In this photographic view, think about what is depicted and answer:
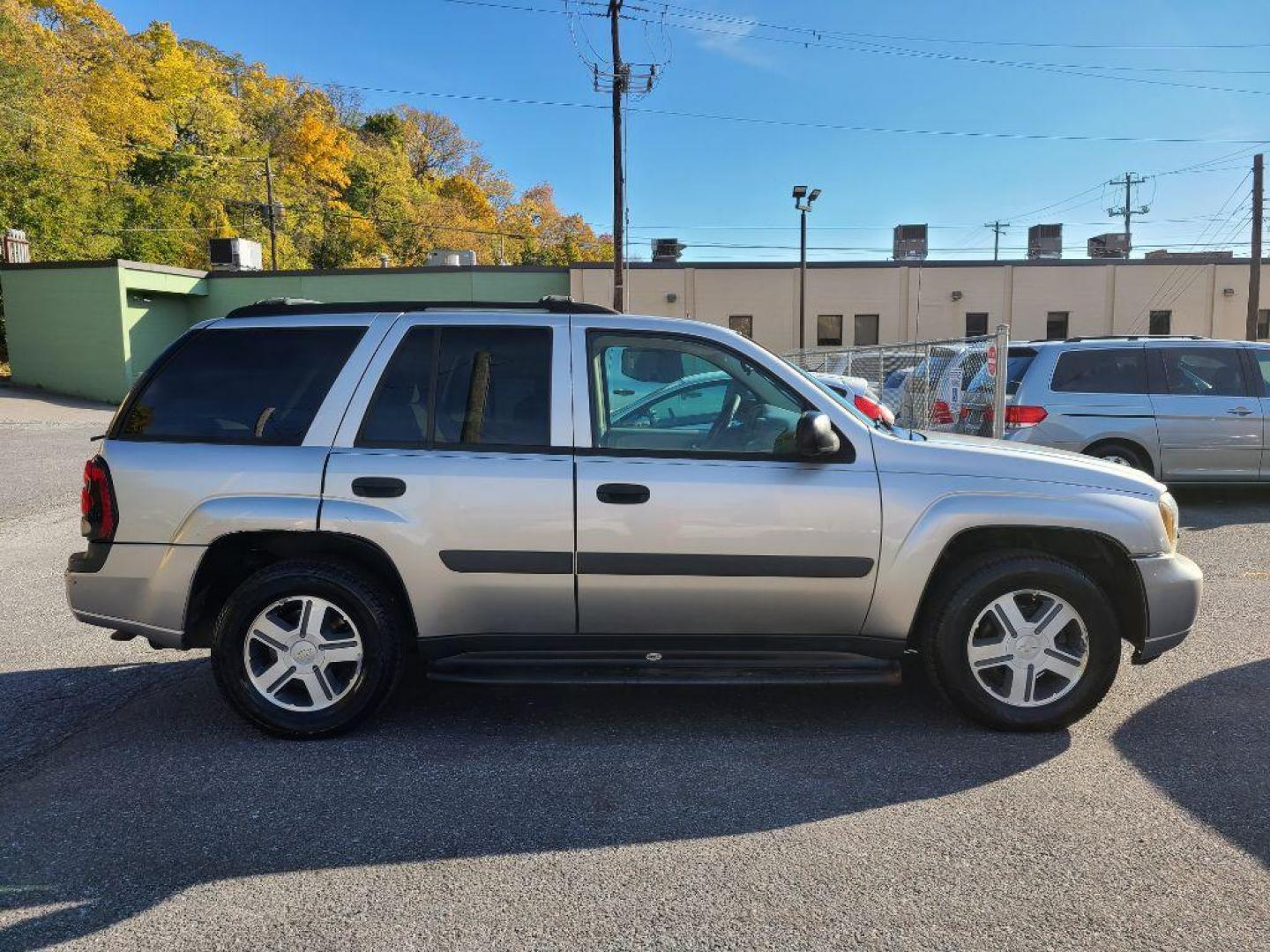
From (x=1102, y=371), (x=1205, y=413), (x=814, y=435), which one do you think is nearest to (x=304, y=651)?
(x=814, y=435)

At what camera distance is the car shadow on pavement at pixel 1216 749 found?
10.4 ft

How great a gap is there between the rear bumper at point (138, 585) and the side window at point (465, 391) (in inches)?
37.4

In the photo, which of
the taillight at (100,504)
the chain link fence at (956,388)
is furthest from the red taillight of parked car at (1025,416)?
the taillight at (100,504)

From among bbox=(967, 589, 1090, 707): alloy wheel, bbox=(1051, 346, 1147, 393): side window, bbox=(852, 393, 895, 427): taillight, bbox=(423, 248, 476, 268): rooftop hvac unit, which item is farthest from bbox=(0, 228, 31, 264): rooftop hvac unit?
bbox=(967, 589, 1090, 707): alloy wheel

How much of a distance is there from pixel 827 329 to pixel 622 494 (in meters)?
30.9

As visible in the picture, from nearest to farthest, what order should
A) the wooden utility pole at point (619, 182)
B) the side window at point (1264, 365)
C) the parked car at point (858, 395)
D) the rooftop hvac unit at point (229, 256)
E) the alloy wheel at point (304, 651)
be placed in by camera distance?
the alloy wheel at point (304, 651) → the parked car at point (858, 395) → the side window at point (1264, 365) → the wooden utility pole at point (619, 182) → the rooftop hvac unit at point (229, 256)

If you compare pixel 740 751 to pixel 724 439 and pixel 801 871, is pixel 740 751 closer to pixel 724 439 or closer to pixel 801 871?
pixel 801 871

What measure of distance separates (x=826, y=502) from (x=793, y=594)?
420 mm

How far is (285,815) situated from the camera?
3217 mm

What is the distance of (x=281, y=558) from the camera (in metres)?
4.00

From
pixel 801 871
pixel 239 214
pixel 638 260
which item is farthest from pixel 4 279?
pixel 801 871

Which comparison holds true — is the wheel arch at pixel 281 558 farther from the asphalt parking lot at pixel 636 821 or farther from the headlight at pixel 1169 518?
the headlight at pixel 1169 518

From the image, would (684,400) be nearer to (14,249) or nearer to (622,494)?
(622,494)

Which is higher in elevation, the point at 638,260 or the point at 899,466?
the point at 638,260
